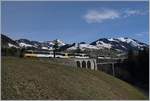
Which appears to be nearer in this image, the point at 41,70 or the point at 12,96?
the point at 12,96

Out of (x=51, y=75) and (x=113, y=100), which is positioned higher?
(x=51, y=75)

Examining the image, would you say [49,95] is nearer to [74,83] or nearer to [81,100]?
[81,100]

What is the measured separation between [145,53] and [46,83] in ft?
193

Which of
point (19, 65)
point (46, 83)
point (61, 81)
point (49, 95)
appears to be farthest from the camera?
point (19, 65)

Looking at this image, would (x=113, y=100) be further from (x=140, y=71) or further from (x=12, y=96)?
(x=140, y=71)

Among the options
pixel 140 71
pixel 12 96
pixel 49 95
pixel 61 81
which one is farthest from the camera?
pixel 140 71

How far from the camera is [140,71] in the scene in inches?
2793

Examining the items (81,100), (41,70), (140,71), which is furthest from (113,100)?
(140,71)

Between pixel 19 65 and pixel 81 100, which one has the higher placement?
pixel 19 65

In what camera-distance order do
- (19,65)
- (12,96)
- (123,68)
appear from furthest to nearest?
1. (123,68)
2. (19,65)
3. (12,96)

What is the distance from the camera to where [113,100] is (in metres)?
18.7

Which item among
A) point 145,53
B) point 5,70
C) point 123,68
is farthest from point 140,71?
point 5,70

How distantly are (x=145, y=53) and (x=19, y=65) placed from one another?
2238 inches

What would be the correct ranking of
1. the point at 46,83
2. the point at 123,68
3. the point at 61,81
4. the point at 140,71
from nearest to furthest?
the point at 46,83 → the point at 61,81 → the point at 140,71 → the point at 123,68
